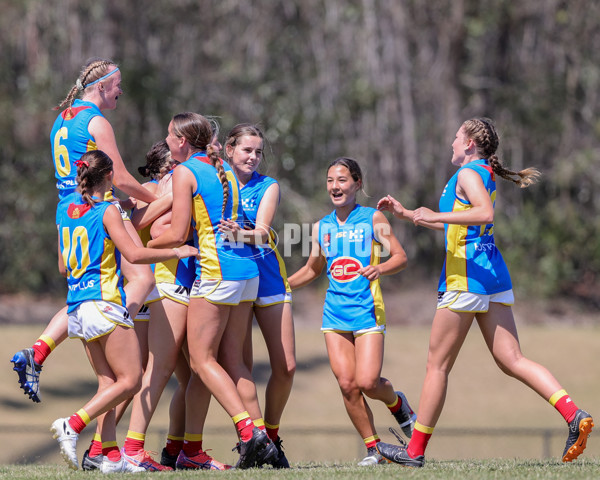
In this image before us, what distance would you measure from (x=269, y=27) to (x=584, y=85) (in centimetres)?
927

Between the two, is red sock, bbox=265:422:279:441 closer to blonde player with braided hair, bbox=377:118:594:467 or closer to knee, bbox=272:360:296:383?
knee, bbox=272:360:296:383

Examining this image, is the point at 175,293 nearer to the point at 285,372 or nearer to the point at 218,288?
the point at 218,288

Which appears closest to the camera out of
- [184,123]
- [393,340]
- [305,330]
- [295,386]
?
[184,123]

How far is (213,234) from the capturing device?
5520 millimetres

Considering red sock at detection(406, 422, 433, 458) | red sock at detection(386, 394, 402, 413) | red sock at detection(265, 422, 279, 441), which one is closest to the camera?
red sock at detection(406, 422, 433, 458)

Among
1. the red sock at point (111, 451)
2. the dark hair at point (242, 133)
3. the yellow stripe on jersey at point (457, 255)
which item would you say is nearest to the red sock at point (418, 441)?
the yellow stripe on jersey at point (457, 255)

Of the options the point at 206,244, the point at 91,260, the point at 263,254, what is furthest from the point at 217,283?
the point at 91,260

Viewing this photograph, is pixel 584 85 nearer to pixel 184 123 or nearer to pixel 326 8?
pixel 326 8

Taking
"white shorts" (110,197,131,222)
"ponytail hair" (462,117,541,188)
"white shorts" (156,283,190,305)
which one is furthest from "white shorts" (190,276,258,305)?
"ponytail hair" (462,117,541,188)

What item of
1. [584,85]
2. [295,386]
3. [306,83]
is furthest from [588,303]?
[295,386]

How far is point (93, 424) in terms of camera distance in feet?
46.0

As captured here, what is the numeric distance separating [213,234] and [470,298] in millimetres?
1665

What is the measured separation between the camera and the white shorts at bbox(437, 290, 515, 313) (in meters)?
5.50

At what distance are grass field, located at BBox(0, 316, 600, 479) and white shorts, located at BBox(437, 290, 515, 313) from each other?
5932 millimetres
